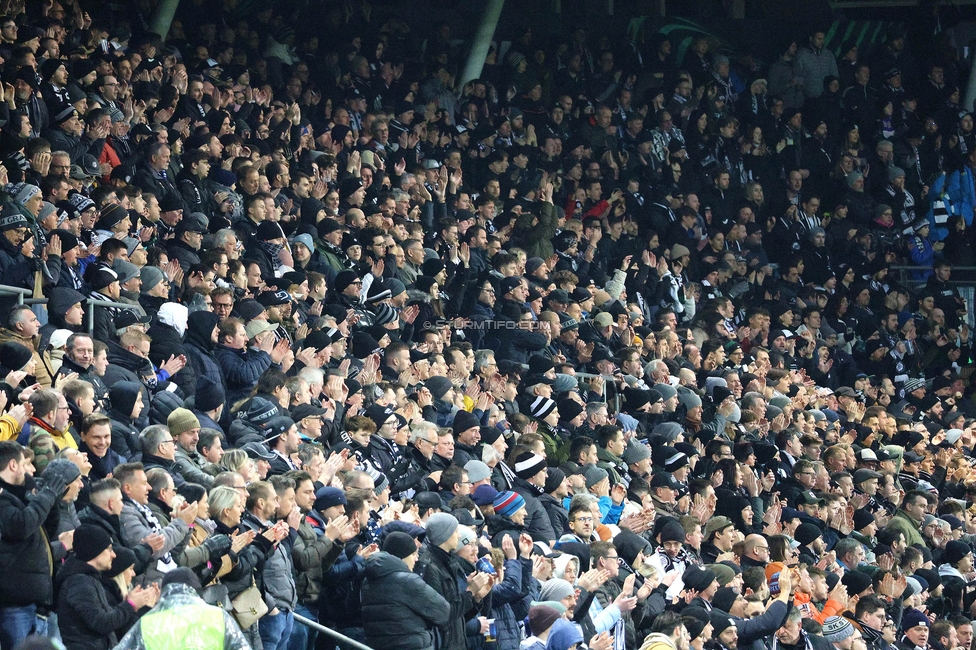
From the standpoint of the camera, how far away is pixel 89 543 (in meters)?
7.10

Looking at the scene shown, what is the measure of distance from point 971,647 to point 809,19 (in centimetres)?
1404

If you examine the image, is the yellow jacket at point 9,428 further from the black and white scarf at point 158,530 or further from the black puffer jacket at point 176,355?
the black puffer jacket at point 176,355

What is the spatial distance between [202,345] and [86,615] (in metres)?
3.77

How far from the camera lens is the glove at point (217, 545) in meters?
7.56

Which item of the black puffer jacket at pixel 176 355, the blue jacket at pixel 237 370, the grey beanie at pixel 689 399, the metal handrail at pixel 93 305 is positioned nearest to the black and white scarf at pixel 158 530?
the black puffer jacket at pixel 176 355

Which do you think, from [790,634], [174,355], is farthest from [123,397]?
[790,634]

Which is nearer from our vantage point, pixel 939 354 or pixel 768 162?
pixel 939 354

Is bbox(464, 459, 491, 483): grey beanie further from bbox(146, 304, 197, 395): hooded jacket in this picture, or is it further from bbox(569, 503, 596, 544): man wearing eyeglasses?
bbox(146, 304, 197, 395): hooded jacket

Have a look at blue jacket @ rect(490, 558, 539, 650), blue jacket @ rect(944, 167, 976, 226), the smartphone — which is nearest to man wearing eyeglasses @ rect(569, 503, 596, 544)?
blue jacket @ rect(490, 558, 539, 650)

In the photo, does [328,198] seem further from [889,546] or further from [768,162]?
[768,162]

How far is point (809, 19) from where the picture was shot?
2484cm

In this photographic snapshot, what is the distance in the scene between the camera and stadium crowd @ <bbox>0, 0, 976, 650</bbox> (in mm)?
8297

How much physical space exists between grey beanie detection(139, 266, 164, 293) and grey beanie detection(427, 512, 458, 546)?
335 cm

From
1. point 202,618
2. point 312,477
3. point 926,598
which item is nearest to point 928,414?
point 926,598
